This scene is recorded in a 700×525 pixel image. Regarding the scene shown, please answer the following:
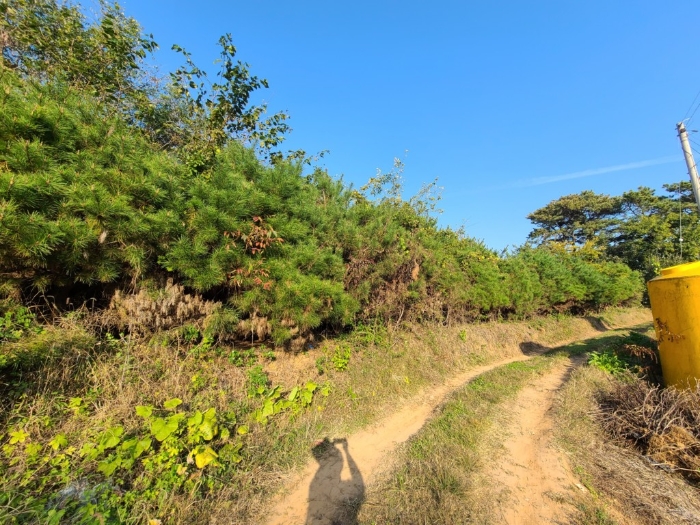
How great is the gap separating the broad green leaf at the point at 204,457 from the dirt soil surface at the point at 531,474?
2.71m

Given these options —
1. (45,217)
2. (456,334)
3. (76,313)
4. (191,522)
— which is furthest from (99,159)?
(456,334)

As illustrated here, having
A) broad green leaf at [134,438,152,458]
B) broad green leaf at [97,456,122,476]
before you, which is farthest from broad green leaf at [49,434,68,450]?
broad green leaf at [134,438,152,458]

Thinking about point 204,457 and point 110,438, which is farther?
point 204,457

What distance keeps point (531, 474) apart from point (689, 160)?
14.2 m

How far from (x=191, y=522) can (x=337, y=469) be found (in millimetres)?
1549

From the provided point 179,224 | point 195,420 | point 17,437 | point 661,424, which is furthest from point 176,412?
point 661,424

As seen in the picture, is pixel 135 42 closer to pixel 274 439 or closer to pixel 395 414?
pixel 274 439

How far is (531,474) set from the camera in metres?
3.11

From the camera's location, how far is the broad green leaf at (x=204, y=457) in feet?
8.64

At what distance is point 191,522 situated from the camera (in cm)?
237

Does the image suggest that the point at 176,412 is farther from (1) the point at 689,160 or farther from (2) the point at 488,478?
(1) the point at 689,160

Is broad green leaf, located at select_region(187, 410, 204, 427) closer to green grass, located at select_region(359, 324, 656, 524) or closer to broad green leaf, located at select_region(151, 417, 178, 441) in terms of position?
broad green leaf, located at select_region(151, 417, 178, 441)

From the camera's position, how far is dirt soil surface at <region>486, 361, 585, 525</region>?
2615 mm

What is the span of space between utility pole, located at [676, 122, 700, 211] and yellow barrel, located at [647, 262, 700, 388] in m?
10.1
